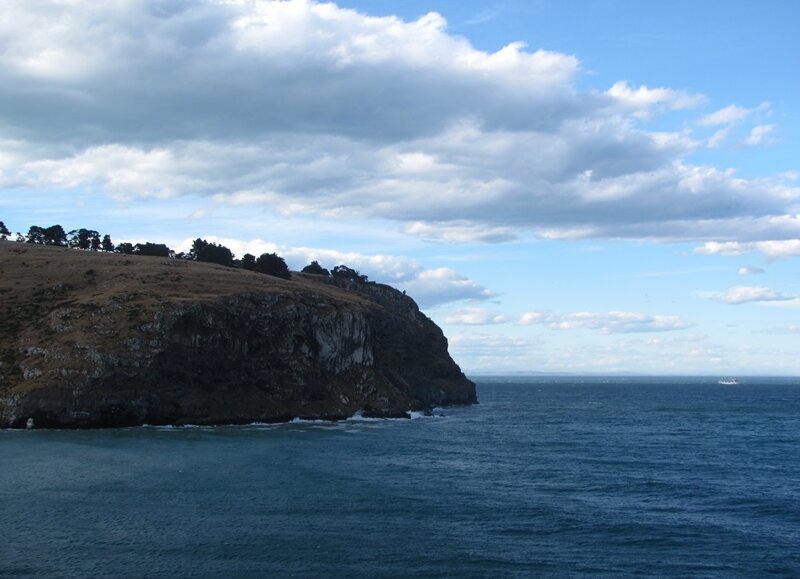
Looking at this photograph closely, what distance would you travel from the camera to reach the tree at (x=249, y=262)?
18579 centimetres

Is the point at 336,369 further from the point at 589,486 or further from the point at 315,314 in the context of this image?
the point at 589,486

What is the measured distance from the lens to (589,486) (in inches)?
2525

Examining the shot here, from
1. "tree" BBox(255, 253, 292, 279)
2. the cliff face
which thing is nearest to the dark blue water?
the cliff face

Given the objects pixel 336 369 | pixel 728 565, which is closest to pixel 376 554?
pixel 728 565

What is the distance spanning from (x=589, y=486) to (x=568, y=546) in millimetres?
20376

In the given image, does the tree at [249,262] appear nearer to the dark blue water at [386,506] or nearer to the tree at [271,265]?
the tree at [271,265]

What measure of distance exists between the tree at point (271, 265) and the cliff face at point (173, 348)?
84.3 feet

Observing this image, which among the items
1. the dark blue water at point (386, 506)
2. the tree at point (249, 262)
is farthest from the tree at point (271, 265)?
the dark blue water at point (386, 506)

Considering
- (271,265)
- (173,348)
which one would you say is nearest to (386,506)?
(173,348)

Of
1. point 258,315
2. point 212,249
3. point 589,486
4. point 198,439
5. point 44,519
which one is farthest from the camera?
point 212,249

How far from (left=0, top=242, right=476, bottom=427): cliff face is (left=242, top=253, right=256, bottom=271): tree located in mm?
29362

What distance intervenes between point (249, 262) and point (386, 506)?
140 metres

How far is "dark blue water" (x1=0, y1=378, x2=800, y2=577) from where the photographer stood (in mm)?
40969

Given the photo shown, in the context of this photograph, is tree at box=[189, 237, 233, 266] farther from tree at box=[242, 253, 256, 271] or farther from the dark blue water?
the dark blue water
